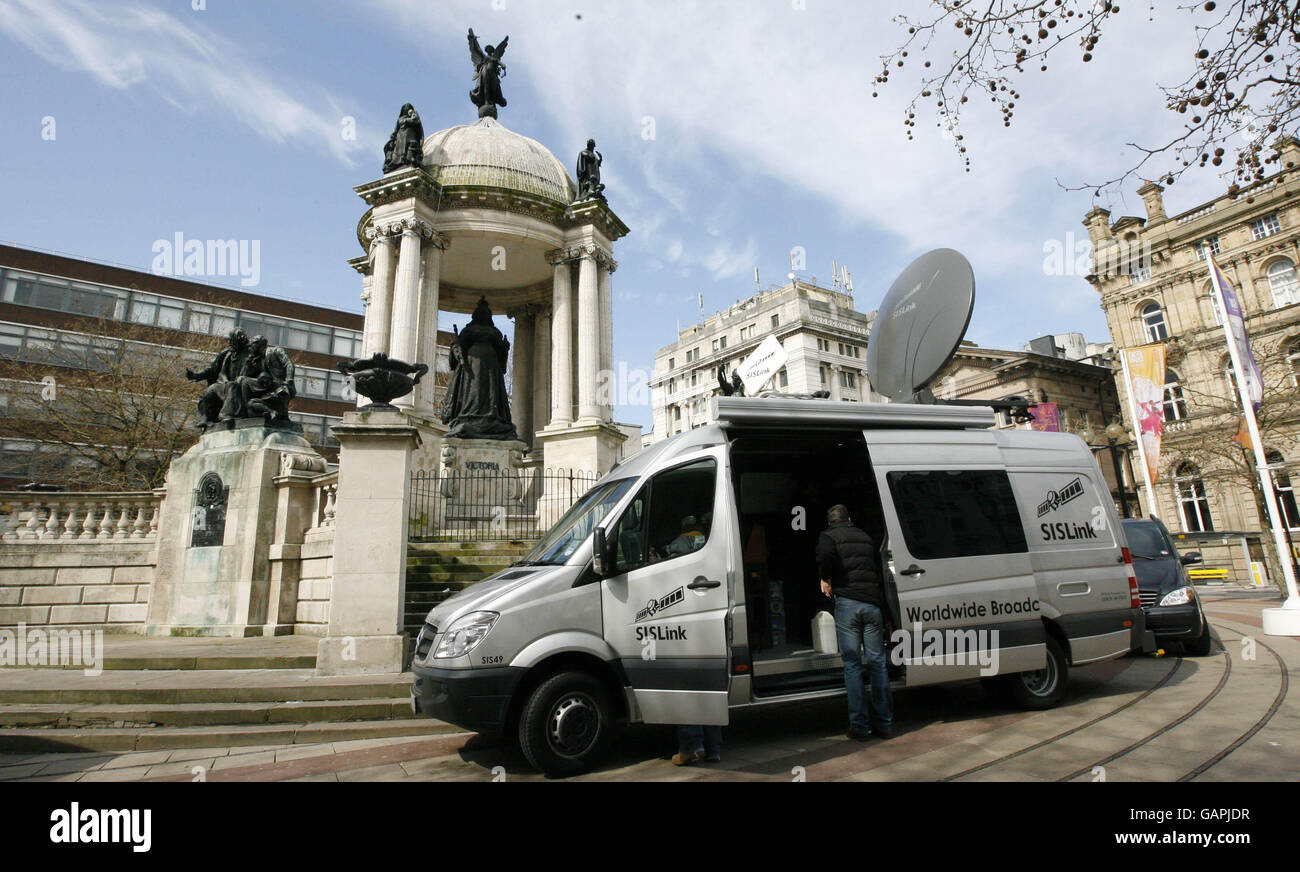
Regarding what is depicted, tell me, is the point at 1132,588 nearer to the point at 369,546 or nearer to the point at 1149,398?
the point at 369,546

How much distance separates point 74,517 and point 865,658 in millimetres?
14955

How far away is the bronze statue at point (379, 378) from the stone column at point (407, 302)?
7530 mm

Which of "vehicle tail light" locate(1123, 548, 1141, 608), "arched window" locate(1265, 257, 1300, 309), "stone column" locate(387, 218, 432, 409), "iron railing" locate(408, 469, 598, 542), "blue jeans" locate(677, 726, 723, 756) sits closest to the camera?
"blue jeans" locate(677, 726, 723, 756)

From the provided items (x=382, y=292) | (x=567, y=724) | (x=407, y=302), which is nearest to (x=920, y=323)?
(x=567, y=724)

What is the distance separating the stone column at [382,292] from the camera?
16.3 m

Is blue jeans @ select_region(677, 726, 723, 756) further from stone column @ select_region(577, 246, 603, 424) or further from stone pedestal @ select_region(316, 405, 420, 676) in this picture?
stone column @ select_region(577, 246, 603, 424)

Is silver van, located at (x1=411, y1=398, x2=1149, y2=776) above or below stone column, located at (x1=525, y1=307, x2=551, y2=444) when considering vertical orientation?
below

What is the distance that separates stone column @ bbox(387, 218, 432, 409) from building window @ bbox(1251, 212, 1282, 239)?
3954 cm

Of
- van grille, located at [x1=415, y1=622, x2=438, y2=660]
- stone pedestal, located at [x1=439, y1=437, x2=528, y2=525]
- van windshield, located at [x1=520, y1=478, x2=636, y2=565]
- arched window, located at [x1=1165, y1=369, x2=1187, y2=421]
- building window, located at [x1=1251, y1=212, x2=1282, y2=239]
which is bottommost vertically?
van grille, located at [x1=415, y1=622, x2=438, y2=660]

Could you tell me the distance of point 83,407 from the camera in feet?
75.1

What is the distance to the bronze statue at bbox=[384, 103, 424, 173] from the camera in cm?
1673

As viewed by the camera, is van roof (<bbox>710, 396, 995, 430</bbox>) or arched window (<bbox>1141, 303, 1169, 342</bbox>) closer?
van roof (<bbox>710, 396, 995, 430</bbox>)

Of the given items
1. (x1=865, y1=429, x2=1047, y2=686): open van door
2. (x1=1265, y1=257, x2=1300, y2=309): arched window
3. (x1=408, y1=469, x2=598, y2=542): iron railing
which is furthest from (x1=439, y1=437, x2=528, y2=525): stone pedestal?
(x1=1265, y1=257, x2=1300, y2=309): arched window

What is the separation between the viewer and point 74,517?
12492 mm
